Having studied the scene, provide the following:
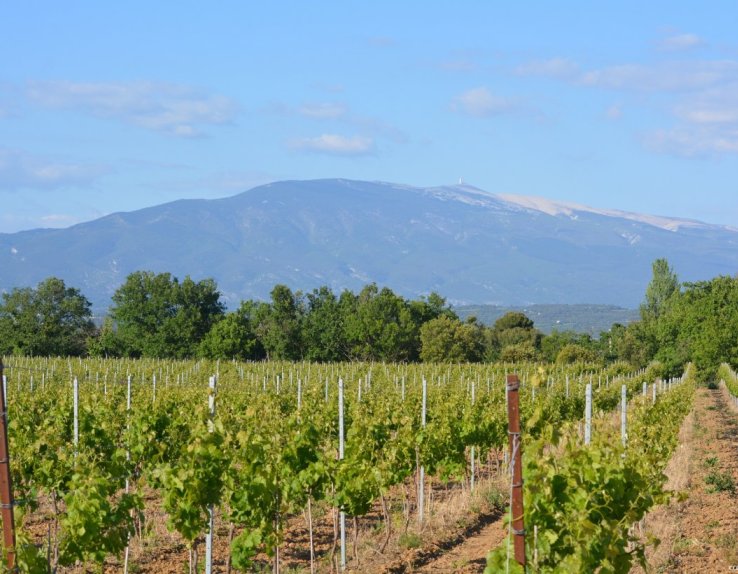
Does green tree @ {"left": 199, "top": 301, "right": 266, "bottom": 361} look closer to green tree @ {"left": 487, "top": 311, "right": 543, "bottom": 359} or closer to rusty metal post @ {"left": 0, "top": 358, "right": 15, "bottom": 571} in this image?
green tree @ {"left": 487, "top": 311, "right": 543, "bottom": 359}

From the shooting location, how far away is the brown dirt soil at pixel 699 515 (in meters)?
10.6

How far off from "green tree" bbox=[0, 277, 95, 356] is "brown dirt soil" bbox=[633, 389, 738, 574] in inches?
2121

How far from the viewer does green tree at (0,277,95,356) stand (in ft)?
225

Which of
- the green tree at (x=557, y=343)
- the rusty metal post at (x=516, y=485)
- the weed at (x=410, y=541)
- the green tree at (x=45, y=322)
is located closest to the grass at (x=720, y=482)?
the weed at (x=410, y=541)

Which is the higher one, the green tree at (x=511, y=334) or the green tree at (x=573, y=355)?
the green tree at (x=511, y=334)

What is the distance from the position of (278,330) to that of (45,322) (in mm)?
17188

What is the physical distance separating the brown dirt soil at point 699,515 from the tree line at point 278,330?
3938 cm

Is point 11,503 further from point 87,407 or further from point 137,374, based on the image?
point 137,374

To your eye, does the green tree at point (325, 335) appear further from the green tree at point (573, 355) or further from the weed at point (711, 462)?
the weed at point (711, 462)

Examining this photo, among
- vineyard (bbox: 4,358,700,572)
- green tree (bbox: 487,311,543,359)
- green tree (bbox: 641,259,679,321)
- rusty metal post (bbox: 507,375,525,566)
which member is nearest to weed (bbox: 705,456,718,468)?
vineyard (bbox: 4,358,700,572)

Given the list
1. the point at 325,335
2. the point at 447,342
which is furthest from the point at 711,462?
the point at 325,335

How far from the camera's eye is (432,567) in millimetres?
11266

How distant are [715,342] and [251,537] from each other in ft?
129

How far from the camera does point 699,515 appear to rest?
1335 centimetres
